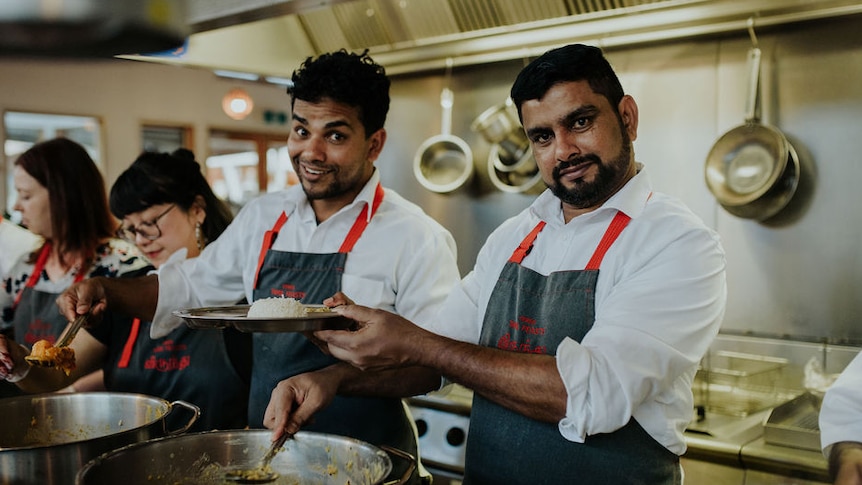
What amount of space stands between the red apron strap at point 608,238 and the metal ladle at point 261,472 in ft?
2.40

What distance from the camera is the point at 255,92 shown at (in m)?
9.92

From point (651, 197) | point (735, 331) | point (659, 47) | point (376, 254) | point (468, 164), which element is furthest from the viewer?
point (468, 164)

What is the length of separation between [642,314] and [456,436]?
183 cm

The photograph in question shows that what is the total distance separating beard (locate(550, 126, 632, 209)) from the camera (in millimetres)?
1686

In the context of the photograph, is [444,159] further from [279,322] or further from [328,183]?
[279,322]

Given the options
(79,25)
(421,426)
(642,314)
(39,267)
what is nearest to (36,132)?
(39,267)

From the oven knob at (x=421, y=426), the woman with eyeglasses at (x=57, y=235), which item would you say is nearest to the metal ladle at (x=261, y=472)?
the woman with eyeglasses at (x=57, y=235)

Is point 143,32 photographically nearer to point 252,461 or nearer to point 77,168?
point 252,461

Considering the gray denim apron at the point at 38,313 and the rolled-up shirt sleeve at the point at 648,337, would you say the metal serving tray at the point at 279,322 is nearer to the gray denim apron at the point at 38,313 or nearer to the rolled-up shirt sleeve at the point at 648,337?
the rolled-up shirt sleeve at the point at 648,337

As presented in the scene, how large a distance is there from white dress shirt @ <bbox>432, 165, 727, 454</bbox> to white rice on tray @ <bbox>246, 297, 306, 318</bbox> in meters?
0.53

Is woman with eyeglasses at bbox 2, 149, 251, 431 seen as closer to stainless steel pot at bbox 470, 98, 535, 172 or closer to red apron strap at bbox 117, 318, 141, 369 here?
red apron strap at bbox 117, 318, 141, 369

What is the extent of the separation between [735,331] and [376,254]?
1.84m

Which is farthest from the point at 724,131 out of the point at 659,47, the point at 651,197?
the point at 651,197

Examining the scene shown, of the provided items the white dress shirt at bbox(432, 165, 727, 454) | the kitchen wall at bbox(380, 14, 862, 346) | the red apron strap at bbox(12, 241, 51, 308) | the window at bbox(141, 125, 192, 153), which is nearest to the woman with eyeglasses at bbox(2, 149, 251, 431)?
the red apron strap at bbox(12, 241, 51, 308)
